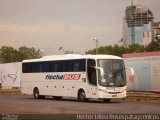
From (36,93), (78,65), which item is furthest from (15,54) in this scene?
(78,65)

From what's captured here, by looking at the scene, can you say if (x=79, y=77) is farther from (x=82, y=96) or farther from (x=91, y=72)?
(x=91, y=72)

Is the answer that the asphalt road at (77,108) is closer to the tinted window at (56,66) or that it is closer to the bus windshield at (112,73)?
the bus windshield at (112,73)

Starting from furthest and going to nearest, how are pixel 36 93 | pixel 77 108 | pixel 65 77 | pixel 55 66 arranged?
1. pixel 36 93
2. pixel 55 66
3. pixel 65 77
4. pixel 77 108

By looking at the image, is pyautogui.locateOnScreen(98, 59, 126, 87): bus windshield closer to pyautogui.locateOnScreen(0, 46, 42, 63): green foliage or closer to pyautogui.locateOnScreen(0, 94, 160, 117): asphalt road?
pyautogui.locateOnScreen(0, 94, 160, 117): asphalt road

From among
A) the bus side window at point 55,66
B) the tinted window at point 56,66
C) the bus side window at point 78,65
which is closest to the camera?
the bus side window at point 78,65

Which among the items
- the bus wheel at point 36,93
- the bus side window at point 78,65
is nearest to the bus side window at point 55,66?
the bus side window at point 78,65

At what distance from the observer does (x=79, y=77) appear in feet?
109

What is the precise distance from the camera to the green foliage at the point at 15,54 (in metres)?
128

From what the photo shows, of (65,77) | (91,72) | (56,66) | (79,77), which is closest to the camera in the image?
(91,72)

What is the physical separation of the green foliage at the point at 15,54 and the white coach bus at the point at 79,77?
85.4 m

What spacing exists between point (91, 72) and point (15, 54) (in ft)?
331

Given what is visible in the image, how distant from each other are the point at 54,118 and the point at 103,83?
45.7 feet

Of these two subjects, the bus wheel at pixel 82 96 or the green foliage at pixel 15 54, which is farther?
the green foliage at pixel 15 54

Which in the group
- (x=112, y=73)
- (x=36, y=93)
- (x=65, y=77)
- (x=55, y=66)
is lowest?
(x=36, y=93)
